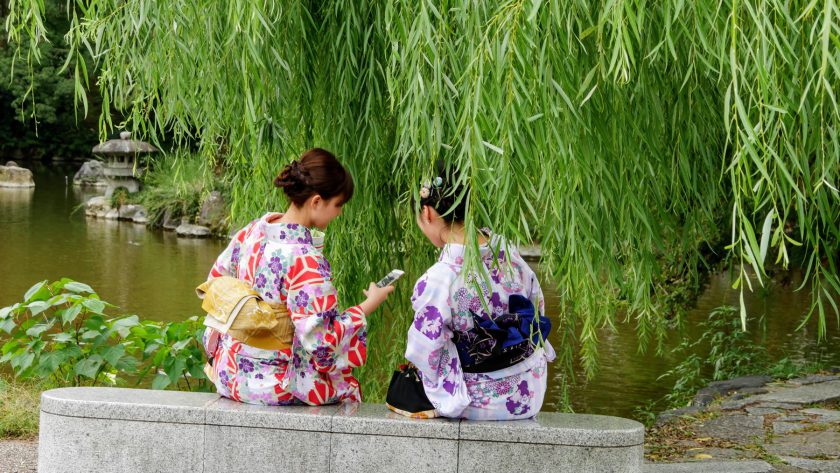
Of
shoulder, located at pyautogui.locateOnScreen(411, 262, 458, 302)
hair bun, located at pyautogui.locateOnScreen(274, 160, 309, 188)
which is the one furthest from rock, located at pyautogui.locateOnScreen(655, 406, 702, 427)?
hair bun, located at pyautogui.locateOnScreen(274, 160, 309, 188)

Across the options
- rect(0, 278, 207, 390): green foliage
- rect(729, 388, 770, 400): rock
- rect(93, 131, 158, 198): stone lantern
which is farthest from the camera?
rect(93, 131, 158, 198): stone lantern

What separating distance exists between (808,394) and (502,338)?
382 centimetres

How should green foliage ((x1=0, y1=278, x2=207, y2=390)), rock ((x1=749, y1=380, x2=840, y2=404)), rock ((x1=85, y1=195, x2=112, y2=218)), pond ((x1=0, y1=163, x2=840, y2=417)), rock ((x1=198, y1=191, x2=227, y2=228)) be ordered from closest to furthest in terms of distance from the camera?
1. green foliage ((x1=0, y1=278, x2=207, y2=390))
2. rock ((x1=749, y1=380, x2=840, y2=404))
3. pond ((x1=0, y1=163, x2=840, y2=417))
4. rock ((x1=198, y1=191, x2=227, y2=228))
5. rock ((x1=85, y1=195, x2=112, y2=218))

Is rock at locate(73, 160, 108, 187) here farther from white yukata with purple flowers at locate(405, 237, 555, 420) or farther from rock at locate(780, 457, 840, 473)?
white yukata with purple flowers at locate(405, 237, 555, 420)

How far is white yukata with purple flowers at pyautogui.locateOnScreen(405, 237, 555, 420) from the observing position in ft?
A: 8.70

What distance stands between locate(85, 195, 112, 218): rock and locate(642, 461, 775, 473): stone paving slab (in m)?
17.2

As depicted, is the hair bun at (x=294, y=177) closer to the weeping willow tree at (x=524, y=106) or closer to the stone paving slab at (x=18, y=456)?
→ the weeping willow tree at (x=524, y=106)

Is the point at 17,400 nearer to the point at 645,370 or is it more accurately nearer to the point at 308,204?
the point at 308,204

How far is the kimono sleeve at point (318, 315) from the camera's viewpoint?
2.74 metres

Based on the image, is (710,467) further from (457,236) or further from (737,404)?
(737,404)

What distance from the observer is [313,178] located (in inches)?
110

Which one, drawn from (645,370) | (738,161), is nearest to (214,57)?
(738,161)

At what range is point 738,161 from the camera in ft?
6.90

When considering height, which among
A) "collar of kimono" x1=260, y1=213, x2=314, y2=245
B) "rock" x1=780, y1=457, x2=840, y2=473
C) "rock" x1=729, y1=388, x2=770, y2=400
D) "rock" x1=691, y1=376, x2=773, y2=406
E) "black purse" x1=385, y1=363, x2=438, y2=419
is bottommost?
"rock" x1=691, y1=376, x2=773, y2=406
